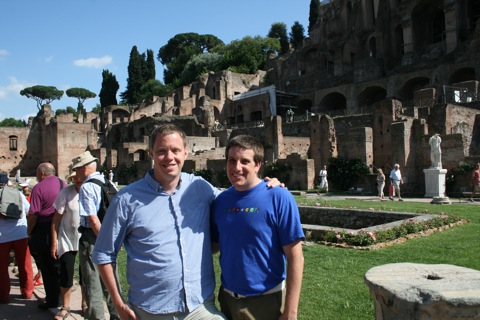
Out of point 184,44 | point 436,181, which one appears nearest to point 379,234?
point 436,181

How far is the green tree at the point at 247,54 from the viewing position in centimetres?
6481

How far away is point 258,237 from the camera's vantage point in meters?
2.74

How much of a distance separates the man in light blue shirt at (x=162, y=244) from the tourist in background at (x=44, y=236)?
319 centimetres

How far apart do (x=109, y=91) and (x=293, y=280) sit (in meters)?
77.0

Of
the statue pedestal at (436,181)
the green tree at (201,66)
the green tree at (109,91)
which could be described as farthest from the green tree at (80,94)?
the statue pedestal at (436,181)

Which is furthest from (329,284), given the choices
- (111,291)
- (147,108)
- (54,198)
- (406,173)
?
(147,108)

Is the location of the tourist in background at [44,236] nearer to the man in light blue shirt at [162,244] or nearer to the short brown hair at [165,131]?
the man in light blue shirt at [162,244]

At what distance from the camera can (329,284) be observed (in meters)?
5.62

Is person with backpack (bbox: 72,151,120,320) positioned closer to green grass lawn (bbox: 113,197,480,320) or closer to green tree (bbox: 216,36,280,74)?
green grass lawn (bbox: 113,197,480,320)

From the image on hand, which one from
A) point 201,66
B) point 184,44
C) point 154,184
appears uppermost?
point 184,44

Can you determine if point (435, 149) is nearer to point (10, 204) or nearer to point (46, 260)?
point (46, 260)

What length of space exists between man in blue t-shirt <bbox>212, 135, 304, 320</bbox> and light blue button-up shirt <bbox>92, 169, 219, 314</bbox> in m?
0.19

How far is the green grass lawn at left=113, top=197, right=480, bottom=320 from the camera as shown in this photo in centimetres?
475

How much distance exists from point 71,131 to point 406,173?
39.3 m
